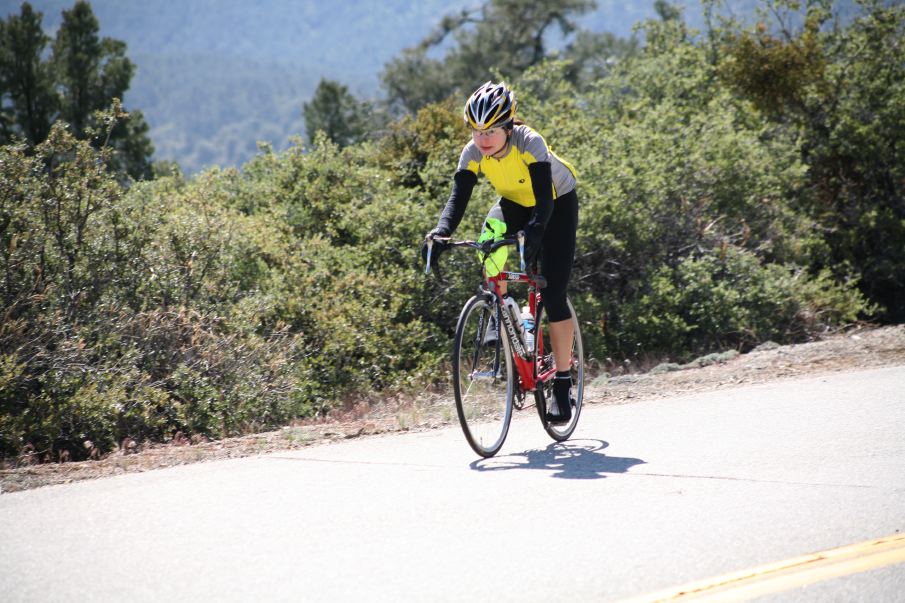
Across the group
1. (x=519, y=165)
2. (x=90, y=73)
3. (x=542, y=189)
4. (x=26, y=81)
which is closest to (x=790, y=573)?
(x=542, y=189)

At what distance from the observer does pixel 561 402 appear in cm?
682

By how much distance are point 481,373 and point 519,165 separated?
4.77ft

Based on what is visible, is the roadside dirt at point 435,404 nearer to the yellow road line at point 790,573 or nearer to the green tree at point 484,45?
the yellow road line at point 790,573

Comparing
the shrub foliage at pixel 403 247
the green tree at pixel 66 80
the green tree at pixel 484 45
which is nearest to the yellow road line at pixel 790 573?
the shrub foliage at pixel 403 247

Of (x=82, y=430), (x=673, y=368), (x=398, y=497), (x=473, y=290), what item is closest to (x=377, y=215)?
(x=473, y=290)

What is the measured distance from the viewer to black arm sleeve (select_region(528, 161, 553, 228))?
630cm

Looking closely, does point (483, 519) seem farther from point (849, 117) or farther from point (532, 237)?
point (849, 117)

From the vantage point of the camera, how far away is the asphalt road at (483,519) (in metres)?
4.12

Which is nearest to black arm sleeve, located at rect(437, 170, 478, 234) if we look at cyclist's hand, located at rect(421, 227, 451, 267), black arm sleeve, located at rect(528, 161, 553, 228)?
cyclist's hand, located at rect(421, 227, 451, 267)

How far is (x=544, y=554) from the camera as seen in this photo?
4.40m

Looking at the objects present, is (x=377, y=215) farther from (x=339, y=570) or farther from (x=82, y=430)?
(x=339, y=570)

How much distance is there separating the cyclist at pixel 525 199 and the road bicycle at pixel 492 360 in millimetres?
103

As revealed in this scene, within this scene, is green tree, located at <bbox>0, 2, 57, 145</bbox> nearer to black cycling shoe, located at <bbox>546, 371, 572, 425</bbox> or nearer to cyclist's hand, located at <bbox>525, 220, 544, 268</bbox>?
black cycling shoe, located at <bbox>546, 371, 572, 425</bbox>

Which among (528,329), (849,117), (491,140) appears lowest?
(528,329)
